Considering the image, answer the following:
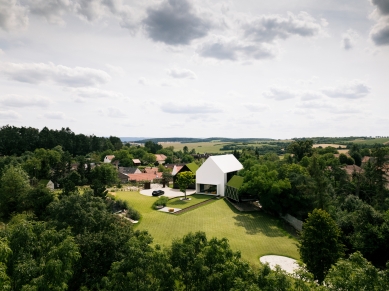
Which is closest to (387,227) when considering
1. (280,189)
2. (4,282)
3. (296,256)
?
(296,256)

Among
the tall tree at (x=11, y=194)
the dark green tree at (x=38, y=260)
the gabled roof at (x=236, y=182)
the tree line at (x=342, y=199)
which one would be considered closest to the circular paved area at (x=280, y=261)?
the tree line at (x=342, y=199)

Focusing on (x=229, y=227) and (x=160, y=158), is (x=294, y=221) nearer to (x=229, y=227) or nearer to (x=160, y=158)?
(x=229, y=227)

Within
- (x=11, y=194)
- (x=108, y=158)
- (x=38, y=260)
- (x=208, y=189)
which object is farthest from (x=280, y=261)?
(x=108, y=158)

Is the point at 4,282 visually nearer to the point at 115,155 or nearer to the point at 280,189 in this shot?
the point at 280,189

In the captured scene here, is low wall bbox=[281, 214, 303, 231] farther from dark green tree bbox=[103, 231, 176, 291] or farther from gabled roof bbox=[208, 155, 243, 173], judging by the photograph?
dark green tree bbox=[103, 231, 176, 291]

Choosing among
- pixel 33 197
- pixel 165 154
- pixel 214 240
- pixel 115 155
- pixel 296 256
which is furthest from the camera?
pixel 165 154

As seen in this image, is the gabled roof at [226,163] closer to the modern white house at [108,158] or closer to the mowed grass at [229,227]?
the mowed grass at [229,227]

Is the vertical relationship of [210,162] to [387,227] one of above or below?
above
